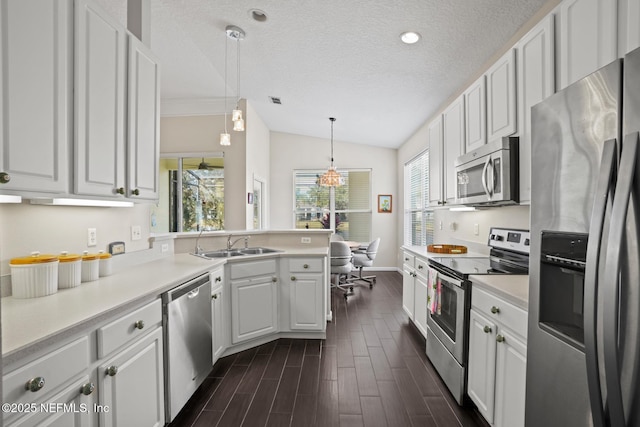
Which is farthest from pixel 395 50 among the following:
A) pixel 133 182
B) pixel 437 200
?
pixel 133 182

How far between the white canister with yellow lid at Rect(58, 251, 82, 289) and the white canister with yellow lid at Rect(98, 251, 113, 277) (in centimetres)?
24

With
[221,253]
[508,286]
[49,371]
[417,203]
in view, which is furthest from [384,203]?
[49,371]

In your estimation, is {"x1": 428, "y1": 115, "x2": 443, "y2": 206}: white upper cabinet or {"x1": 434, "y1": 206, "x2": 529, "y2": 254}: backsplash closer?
{"x1": 434, "y1": 206, "x2": 529, "y2": 254}: backsplash

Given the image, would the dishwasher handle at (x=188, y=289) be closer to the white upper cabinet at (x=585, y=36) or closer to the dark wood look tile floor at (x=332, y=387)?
the dark wood look tile floor at (x=332, y=387)

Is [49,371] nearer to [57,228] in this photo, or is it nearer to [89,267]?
[89,267]

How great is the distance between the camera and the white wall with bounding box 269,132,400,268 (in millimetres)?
6789

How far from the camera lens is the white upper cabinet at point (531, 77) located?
64.9 inches

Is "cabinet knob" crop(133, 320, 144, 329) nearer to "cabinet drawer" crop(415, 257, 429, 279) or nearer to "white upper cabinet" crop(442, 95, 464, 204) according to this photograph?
"cabinet drawer" crop(415, 257, 429, 279)

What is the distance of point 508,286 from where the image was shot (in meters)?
1.60

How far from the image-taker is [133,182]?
1927mm

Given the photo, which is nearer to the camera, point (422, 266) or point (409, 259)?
point (422, 266)

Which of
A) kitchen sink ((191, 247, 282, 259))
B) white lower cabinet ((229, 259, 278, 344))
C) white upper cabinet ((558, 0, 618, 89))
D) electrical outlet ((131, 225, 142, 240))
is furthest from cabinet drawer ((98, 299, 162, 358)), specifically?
white upper cabinet ((558, 0, 618, 89))

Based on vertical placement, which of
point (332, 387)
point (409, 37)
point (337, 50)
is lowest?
point (332, 387)

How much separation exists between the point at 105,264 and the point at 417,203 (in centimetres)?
485
